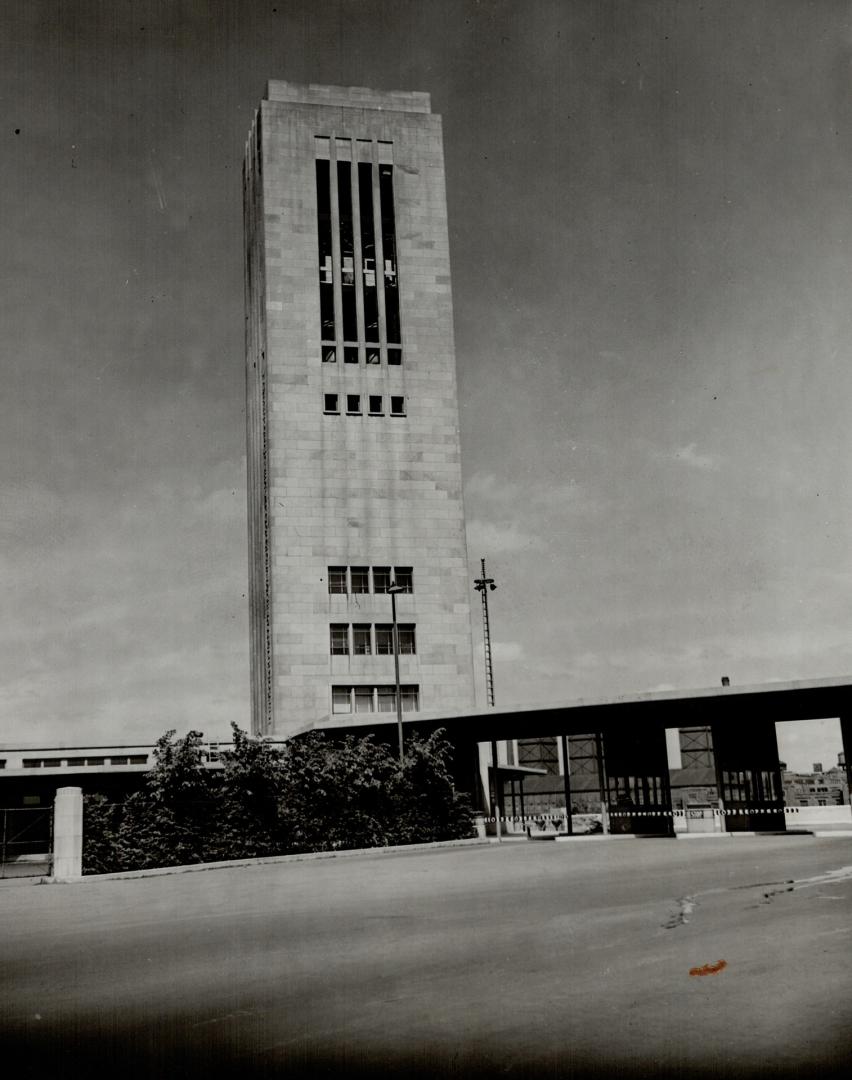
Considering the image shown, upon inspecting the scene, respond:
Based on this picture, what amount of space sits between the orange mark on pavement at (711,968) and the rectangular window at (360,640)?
5297cm

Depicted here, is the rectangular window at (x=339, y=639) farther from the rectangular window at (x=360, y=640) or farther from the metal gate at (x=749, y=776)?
the metal gate at (x=749, y=776)

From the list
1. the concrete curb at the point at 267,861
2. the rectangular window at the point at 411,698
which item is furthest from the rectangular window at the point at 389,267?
the concrete curb at the point at 267,861

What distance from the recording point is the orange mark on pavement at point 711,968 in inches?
346

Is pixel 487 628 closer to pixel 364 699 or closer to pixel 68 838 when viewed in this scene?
pixel 364 699

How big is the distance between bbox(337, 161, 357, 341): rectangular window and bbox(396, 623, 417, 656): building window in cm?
1799

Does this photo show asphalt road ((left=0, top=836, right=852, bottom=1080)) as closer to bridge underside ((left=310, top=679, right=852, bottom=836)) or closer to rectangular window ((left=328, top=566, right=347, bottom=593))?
bridge underside ((left=310, top=679, right=852, bottom=836))

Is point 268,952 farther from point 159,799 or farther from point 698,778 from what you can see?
point 698,778

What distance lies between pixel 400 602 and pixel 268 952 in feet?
169

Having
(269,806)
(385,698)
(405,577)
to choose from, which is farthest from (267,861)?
(405,577)

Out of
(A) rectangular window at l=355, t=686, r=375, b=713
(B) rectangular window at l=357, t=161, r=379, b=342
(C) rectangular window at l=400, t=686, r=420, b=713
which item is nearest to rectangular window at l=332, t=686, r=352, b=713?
(A) rectangular window at l=355, t=686, r=375, b=713

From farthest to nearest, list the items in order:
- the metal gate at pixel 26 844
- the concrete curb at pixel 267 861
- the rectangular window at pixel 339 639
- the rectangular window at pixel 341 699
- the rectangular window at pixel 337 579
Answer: the rectangular window at pixel 337 579 → the rectangular window at pixel 339 639 → the rectangular window at pixel 341 699 → the metal gate at pixel 26 844 → the concrete curb at pixel 267 861

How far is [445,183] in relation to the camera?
69.8 m

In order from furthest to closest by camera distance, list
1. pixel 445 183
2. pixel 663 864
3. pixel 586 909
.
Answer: pixel 445 183 < pixel 663 864 < pixel 586 909

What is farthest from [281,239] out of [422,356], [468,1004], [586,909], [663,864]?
[468,1004]
